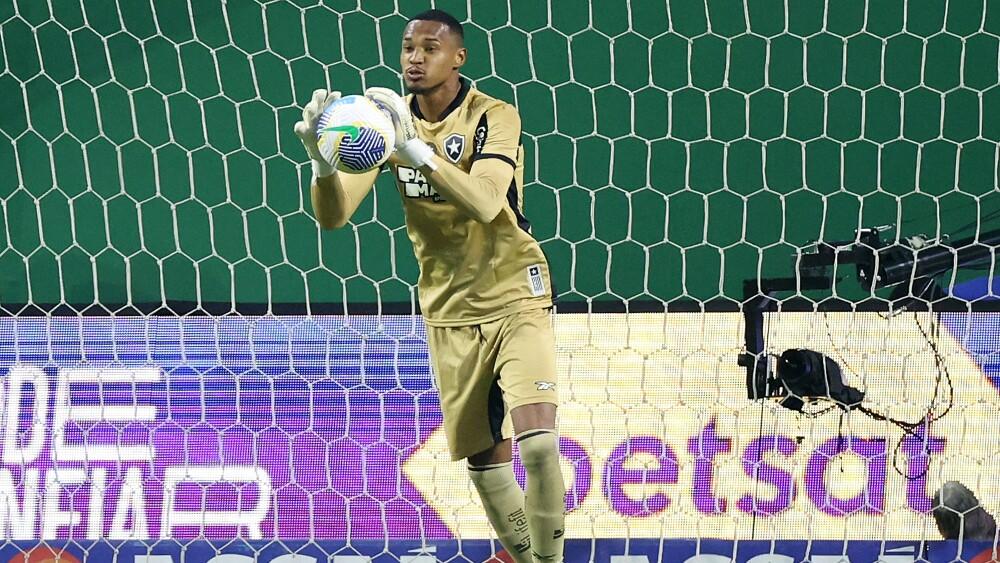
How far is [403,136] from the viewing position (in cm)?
241

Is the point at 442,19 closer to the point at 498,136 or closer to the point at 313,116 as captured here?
the point at 498,136

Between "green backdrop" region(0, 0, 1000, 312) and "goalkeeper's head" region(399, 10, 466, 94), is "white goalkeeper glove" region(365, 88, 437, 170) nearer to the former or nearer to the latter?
"goalkeeper's head" region(399, 10, 466, 94)

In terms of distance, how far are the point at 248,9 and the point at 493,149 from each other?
1.47 meters

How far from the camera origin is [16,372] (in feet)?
10.8

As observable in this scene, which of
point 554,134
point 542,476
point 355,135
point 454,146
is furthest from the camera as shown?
point 554,134

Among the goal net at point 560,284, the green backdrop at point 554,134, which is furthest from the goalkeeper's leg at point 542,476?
the green backdrop at point 554,134

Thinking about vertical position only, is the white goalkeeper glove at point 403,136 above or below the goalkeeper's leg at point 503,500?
above

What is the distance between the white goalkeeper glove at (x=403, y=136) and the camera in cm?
241

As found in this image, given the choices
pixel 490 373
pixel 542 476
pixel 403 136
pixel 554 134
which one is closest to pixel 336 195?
pixel 403 136

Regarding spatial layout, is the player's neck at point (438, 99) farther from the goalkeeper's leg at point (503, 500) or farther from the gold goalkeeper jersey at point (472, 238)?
the goalkeeper's leg at point (503, 500)

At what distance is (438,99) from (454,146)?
0.11 meters

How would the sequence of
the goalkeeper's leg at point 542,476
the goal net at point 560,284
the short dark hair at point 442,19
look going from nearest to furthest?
the goalkeeper's leg at point 542,476, the short dark hair at point 442,19, the goal net at point 560,284

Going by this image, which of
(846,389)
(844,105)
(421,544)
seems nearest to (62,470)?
(421,544)

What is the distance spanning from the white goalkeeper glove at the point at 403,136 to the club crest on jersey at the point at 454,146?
0.85ft
